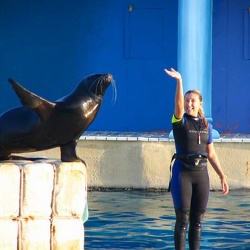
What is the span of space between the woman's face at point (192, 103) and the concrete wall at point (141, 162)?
4.82m

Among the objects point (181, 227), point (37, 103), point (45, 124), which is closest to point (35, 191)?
point (45, 124)

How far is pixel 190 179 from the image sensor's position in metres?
6.92

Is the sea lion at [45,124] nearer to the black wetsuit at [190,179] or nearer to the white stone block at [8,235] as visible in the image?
the white stone block at [8,235]

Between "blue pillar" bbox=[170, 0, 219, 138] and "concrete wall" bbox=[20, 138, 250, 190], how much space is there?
583 millimetres

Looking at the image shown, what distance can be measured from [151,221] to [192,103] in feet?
8.46

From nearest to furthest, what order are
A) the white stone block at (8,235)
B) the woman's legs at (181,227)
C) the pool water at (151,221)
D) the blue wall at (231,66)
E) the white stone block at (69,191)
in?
1. the white stone block at (8,235)
2. the white stone block at (69,191)
3. the woman's legs at (181,227)
4. the pool water at (151,221)
5. the blue wall at (231,66)

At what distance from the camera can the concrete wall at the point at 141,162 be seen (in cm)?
1178

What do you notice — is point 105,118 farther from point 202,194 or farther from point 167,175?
point 202,194

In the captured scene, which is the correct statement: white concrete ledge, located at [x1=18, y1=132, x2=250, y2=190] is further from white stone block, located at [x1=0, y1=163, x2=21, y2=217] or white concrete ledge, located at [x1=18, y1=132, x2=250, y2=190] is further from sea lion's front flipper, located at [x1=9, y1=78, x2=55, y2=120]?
white stone block, located at [x1=0, y1=163, x2=21, y2=217]

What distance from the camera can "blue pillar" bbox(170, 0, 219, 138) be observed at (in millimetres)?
12328

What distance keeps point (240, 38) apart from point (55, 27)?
2926 mm

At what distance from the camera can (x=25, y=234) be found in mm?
6129

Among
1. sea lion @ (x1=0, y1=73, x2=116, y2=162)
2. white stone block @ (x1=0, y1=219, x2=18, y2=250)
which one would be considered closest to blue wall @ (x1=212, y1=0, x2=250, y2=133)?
sea lion @ (x1=0, y1=73, x2=116, y2=162)

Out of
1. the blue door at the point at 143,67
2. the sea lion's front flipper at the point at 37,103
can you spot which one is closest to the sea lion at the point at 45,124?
the sea lion's front flipper at the point at 37,103
